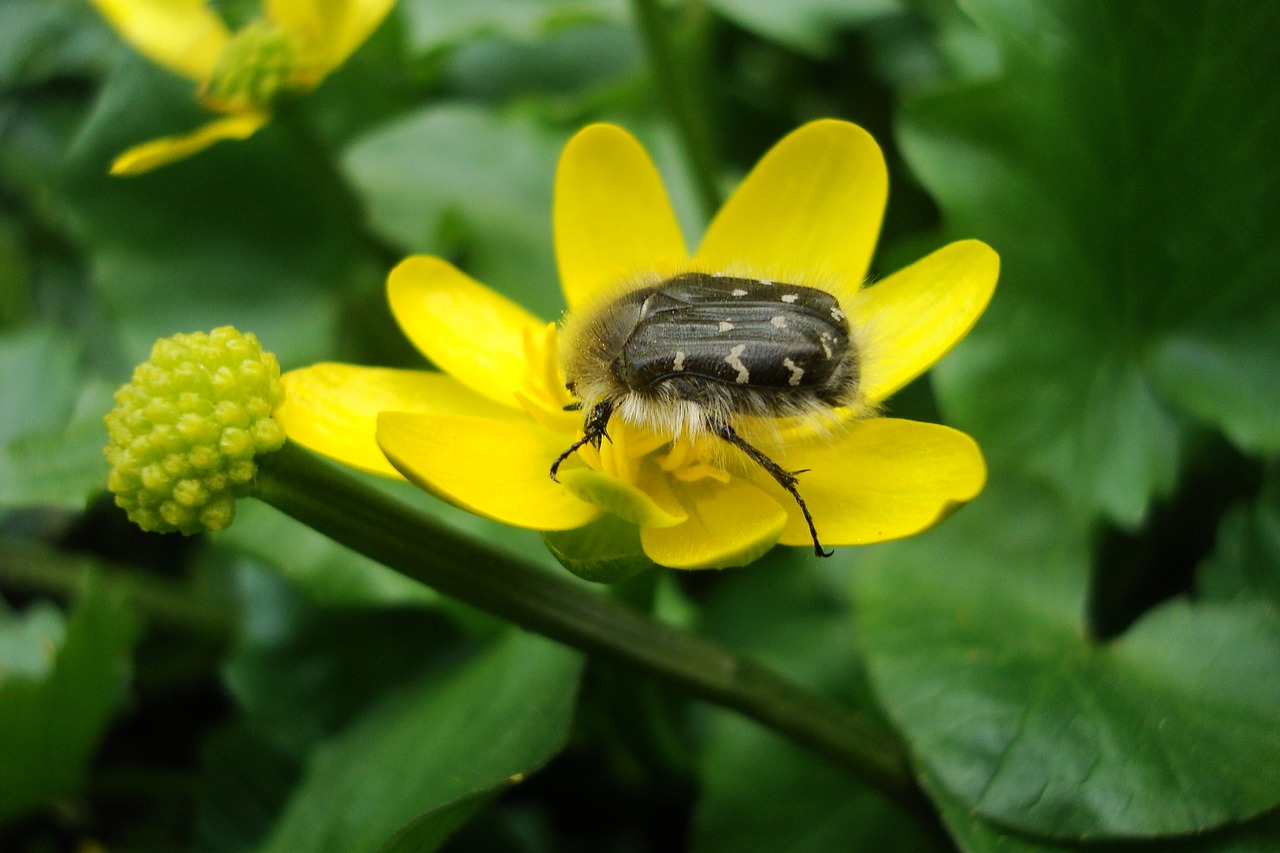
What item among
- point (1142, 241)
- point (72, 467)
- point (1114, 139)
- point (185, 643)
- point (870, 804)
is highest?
point (1114, 139)

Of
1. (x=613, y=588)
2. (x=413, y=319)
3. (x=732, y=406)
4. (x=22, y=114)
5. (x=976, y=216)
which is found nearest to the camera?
(x=732, y=406)

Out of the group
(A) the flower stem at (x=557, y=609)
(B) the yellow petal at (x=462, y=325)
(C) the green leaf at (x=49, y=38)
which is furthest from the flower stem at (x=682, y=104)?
(C) the green leaf at (x=49, y=38)

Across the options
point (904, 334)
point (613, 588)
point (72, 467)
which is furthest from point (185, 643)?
point (904, 334)

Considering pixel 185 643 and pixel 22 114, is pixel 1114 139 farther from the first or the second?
pixel 22 114

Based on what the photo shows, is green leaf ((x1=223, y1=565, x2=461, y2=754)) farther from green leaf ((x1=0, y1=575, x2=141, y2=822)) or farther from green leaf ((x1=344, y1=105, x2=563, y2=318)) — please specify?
green leaf ((x1=344, y1=105, x2=563, y2=318))

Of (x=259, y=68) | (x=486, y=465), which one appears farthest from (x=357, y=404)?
(x=259, y=68)

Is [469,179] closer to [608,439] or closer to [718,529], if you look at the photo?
[608,439]
